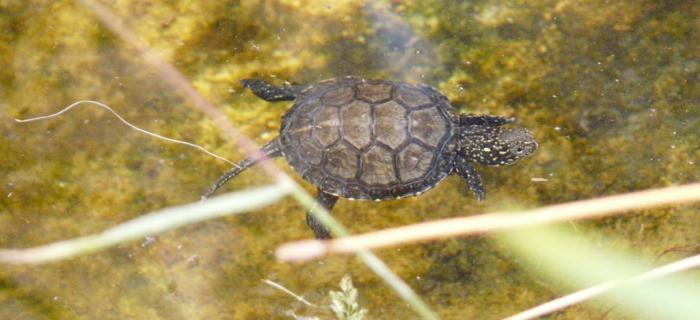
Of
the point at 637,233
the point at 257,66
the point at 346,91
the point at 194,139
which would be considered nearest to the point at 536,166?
the point at 637,233

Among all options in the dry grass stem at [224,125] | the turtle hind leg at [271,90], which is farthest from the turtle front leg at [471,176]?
the turtle hind leg at [271,90]

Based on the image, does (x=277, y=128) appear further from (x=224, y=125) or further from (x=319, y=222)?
(x=319, y=222)

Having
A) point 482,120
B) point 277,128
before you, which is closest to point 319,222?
point 277,128

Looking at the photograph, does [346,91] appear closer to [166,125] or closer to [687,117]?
[166,125]

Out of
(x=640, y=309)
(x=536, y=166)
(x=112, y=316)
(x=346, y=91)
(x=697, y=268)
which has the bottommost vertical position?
(x=112, y=316)

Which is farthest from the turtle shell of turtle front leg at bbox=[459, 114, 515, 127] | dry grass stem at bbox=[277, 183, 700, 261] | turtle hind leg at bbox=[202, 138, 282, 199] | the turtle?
dry grass stem at bbox=[277, 183, 700, 261]

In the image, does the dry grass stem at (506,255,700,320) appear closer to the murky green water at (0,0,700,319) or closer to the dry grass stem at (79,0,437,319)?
the murky green water at (0,0,700,319)

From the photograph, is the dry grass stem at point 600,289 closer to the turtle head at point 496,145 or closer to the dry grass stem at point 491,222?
the dry grass stem at point 491,222

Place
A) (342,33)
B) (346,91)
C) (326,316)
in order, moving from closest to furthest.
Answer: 1. (346,91)
2. (326,316)
3. (342,33)
